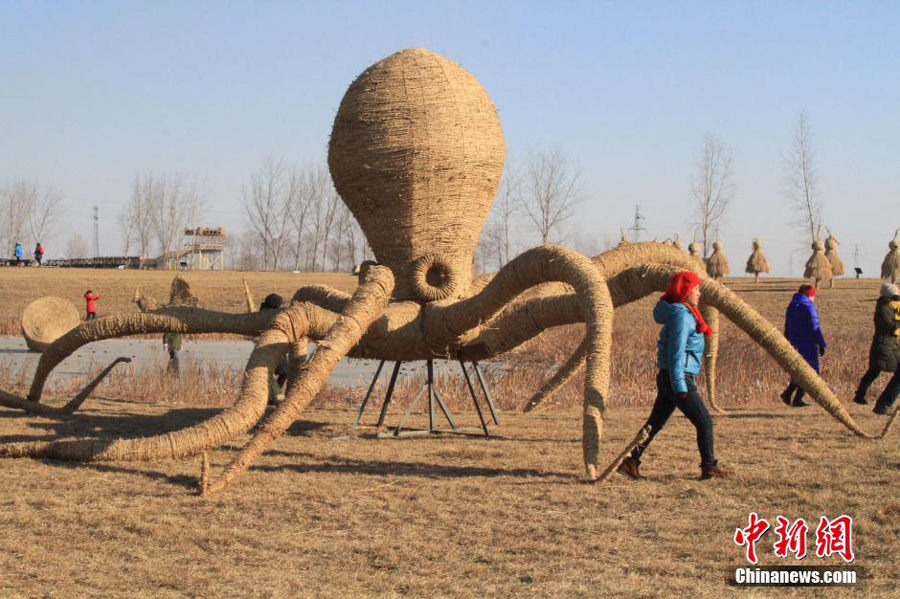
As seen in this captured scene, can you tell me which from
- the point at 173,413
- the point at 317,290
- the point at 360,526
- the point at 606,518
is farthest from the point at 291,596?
the point at 173,413

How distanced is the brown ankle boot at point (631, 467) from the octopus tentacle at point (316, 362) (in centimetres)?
231

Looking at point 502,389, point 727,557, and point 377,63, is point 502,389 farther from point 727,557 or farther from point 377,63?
point 727,557

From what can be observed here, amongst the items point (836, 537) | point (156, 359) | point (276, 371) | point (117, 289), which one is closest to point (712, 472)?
point (836, 537)

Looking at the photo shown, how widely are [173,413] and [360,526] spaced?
6.03 m

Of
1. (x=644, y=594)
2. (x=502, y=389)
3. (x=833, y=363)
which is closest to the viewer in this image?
(x=644, y=594)

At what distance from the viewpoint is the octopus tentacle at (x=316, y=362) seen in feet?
22.4

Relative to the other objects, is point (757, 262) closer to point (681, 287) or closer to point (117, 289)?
point (117, 289)

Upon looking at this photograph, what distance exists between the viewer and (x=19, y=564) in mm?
5266

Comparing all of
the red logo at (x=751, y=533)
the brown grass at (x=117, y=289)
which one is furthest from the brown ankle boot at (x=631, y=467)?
the brown grass at (x=117, y=289)

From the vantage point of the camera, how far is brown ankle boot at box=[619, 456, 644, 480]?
24.1ft

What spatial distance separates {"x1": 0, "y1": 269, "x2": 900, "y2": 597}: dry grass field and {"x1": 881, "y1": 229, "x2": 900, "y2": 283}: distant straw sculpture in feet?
111

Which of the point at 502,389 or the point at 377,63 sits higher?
the point at 377,63

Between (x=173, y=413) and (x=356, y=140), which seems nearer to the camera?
(x=356, y=140)

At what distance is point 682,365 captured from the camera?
7215 millimetres
